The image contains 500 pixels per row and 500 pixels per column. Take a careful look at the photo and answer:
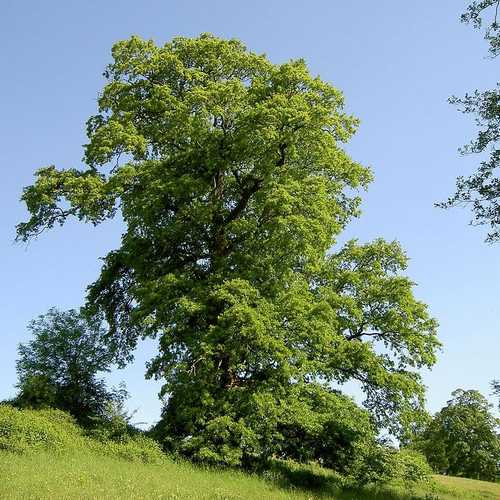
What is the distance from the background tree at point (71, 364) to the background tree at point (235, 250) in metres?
1.32

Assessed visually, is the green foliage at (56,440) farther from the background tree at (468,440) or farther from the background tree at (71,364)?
the background tree at (468,440)

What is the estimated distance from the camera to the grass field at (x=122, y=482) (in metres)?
14.2

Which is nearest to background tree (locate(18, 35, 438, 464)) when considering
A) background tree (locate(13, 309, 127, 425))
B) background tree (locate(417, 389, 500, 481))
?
background tree (locate(13, 309, 127, 425))

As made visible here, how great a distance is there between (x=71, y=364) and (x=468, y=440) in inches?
2142

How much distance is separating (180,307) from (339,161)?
10.1 m

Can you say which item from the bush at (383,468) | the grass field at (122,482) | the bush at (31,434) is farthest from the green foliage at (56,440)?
the bush at (383,468)

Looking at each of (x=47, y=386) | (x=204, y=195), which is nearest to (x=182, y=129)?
(x=204, y=195)

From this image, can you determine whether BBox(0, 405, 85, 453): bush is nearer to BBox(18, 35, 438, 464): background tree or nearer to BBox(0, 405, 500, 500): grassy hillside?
BBox(0, 405, 500, 500): grassy hillside

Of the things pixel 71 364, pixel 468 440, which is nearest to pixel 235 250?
pixel 71 364

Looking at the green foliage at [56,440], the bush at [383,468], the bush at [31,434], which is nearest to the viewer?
the bush at [31,434]

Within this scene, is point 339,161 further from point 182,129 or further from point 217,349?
point 217,349

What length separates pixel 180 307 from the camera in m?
22.5

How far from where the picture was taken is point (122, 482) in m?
16.2

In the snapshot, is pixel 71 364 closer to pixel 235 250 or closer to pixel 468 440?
pixel 235 250
